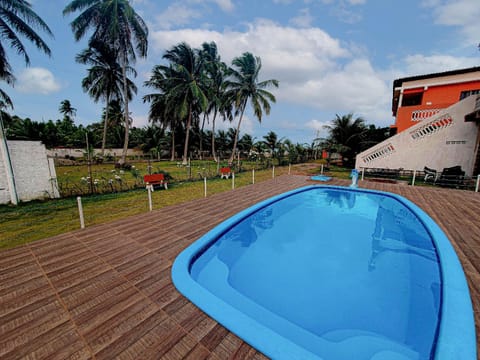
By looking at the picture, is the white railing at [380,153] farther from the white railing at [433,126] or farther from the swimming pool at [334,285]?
the swimming pool at [334,285]

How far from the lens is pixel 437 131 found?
10680 mm

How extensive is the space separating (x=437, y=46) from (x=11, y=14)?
1954 cm

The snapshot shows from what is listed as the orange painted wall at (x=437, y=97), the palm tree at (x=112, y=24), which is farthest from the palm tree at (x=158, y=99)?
the orange painted wall at (x=437, y=97)

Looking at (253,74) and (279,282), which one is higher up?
(253,74)

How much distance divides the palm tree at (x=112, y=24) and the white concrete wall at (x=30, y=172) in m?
10.8

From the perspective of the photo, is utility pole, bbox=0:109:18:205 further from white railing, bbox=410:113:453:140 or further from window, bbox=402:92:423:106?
window, bbox=402:92:423:106

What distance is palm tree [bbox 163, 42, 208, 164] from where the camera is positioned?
665 inches

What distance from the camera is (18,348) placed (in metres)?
1.64

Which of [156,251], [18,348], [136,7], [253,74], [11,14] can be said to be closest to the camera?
[18,348]

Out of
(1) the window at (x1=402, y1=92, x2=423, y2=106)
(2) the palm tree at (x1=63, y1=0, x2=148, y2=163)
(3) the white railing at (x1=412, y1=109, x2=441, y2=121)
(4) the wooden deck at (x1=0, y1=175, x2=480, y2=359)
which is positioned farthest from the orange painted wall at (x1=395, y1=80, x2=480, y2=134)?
(2) the palm tree at (x1=63, y1=0, x2=148, y2=163)

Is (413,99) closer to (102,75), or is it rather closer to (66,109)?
(102,75)

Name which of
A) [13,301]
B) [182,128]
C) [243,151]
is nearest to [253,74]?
[243,151]

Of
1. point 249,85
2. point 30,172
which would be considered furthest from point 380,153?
point 30,172

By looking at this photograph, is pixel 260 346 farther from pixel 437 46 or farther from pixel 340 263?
pixel 437 46
